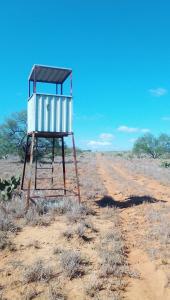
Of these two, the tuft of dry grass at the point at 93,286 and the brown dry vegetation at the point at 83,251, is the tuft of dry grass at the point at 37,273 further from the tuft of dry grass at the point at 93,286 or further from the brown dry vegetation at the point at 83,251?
the tuft of dry grass at the point at 93,286

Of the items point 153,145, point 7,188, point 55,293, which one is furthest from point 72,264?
point 153,145

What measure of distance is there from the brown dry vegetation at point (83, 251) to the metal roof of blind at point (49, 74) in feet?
15.6

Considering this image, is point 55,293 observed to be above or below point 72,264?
below

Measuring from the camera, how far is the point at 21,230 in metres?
8.75

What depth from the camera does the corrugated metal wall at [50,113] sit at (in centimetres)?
1149

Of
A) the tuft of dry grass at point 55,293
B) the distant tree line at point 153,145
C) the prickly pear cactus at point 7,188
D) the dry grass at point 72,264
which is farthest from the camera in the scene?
the distant tree line at point 153,145

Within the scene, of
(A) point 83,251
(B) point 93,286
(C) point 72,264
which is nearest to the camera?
(B) point 93,286

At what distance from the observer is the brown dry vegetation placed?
18.5ft

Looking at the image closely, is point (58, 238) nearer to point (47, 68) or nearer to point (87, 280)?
point (87, 280)

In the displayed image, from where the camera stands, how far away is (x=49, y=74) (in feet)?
41.1

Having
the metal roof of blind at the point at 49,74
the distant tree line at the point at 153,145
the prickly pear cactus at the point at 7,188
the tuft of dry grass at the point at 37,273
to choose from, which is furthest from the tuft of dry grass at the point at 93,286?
the distant tree line at the point at 153,145

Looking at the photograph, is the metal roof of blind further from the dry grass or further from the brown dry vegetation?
the dry grass

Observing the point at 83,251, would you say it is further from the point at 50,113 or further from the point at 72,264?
the point at 50,113

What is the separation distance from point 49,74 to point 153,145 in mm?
73607
